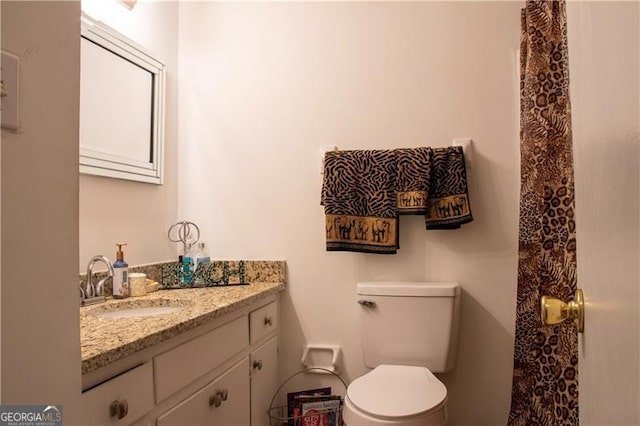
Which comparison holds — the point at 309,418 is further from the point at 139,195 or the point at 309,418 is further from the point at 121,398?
the point at 139,195

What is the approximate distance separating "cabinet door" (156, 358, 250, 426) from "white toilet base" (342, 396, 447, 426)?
16.9 inches

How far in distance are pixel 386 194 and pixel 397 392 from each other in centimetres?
82

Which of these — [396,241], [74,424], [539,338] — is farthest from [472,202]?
[74,424]

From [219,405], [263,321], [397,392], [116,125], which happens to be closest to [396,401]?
[397,392]

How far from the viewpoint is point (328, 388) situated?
2033 millimetres

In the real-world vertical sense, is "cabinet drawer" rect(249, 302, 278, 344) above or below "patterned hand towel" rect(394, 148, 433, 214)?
below

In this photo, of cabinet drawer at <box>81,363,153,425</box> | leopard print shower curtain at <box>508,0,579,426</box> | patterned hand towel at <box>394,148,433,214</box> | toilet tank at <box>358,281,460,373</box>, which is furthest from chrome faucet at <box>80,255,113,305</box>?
leopard print shower curtain at <box>508,0,579,426</box>

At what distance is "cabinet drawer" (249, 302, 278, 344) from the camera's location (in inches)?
69.9

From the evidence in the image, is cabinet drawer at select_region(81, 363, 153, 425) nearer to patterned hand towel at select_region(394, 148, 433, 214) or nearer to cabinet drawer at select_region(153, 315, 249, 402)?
cabinet drawer at select_region(153, 315, 249, 402)

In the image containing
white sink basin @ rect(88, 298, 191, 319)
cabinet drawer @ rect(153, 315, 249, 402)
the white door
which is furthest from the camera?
white sink basin @ rect(88, 298, 191, 319)

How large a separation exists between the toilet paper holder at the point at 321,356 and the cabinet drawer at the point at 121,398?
1.07 metres

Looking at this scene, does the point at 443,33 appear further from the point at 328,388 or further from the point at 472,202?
the point at 328,388

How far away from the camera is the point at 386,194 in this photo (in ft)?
6.22

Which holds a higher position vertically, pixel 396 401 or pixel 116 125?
pixel 116 125
